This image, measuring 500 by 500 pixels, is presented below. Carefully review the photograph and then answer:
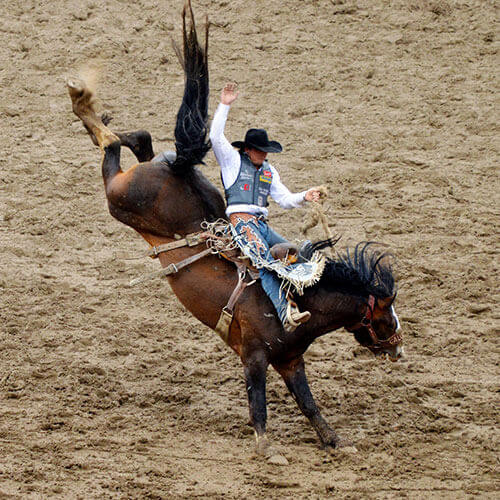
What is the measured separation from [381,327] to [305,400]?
75cm

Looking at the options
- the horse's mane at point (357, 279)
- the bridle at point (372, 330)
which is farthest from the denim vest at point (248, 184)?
the bridle at point (372, 330)

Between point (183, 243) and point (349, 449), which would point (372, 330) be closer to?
point (349, 449)

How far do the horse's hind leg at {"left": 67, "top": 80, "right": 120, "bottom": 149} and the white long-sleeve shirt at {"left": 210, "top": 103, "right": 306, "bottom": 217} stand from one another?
841mm

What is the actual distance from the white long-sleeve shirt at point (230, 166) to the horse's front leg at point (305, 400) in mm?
1124

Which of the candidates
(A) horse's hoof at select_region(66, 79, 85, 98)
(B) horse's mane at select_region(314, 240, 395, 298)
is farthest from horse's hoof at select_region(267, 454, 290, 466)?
(A) horse's hoof at select_region(66, 79, 85, 98)

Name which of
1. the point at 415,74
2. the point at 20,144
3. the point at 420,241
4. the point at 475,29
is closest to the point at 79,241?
the point at 20,144

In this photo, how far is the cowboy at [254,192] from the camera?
5641 mm

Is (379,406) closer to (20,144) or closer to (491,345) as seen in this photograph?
(491,345)

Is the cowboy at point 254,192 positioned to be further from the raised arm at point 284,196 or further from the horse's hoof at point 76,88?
the horse's hoof at point 76,88

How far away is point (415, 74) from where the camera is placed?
10.7 m

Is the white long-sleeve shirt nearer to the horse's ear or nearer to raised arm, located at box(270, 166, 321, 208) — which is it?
raised arm, located at box(270, 166, 321, 208)

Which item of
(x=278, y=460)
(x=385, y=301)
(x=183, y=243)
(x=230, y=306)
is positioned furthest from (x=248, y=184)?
(x=278, y=460)

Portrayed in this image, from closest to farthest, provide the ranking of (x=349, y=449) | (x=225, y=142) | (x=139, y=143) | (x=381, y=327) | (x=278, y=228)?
(x=225, y=142), (x=349, y=449), (x=381, y=327), (x=139, y=143), (x=278, y=228)

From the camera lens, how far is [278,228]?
28.8 ft
